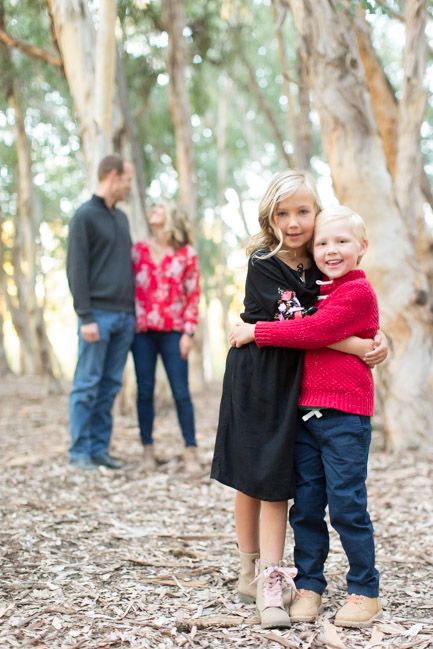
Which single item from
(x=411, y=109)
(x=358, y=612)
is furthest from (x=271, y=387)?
(x=411, y=109)

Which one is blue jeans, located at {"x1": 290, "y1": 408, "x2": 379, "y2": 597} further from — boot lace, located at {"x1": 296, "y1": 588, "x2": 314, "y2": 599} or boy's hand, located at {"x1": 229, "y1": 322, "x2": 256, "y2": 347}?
boy's hand, located at {"x1": 229, "y1": 322, "x2": 256, "y2": 347}

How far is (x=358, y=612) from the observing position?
226 cm

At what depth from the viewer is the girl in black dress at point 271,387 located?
2309 millimetres

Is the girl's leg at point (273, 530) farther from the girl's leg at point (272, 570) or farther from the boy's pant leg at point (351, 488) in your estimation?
the boy's pant leg at point (351, 488)

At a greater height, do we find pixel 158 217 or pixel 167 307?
pixel 158 217

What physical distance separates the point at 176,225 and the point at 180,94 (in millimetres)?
5410

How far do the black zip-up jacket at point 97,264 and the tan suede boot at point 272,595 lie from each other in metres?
2.55

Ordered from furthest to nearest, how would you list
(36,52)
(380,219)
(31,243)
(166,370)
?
1. (31,243)
2. (36,52)
3. (380,219)
4. (166,370)

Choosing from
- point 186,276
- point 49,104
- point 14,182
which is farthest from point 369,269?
point 14,182

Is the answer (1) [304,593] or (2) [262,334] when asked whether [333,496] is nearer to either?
(1) [304,593]

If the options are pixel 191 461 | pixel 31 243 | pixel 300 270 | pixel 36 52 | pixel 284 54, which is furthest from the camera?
pixel 31 243

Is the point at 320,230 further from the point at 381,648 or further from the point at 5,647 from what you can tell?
the point at 5,647

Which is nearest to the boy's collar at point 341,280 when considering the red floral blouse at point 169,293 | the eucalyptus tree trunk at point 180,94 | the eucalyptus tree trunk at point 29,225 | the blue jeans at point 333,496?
the blue jeans at point 333,496

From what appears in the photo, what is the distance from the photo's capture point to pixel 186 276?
4.59 m
